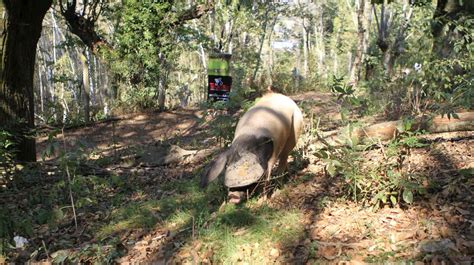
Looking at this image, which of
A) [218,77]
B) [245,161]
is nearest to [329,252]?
[245,161]

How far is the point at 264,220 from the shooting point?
3.99 metres

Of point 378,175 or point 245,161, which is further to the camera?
point 245,161

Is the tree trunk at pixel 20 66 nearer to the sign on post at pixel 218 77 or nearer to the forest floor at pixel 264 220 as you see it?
the forest floor at pixel 264 220

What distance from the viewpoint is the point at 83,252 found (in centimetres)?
369

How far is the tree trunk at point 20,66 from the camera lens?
645 centimetres

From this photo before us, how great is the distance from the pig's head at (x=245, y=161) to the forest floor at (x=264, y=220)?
30cm

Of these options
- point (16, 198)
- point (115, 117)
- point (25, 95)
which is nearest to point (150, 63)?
point (115, 117)

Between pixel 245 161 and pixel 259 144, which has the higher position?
pixel 259 144

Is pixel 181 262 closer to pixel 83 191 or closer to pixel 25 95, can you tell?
pixel 83 191

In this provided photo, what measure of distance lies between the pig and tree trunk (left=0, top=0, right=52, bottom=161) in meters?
3.49

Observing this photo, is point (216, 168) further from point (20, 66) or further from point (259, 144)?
point (20, 66)

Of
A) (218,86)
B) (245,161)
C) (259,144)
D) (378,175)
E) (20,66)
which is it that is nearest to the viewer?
(378,175)

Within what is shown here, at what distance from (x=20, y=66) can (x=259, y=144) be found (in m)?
4.38

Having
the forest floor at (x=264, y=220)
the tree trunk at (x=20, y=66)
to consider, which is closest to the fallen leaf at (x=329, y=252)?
the forest floor at (x=264, y=220)
